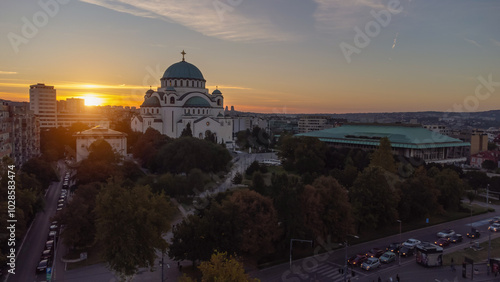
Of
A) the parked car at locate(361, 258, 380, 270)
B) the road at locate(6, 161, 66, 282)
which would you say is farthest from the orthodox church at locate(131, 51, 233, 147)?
the parked car at locate(361, 258, 380, 270)

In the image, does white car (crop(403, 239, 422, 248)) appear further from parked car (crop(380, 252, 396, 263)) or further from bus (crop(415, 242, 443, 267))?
parked car (crop(380, 252, 396, 263))

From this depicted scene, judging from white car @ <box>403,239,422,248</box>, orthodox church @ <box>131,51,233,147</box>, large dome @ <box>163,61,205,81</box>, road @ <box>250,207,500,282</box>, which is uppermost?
large dome @ <box>163,61,205,81</box>

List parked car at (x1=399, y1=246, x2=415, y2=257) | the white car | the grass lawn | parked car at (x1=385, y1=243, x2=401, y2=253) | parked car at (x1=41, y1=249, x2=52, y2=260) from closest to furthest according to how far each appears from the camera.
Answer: parked car at (x1=41, y1=249, x2=52, y2=260), the grass lawn, parked car at (x1=399, y1=246, x2=415, y2=257), parked car at (x1=385, y1=243, x2=401, y2=253), the white car

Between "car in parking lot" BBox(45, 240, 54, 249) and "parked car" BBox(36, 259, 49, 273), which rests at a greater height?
"car in parking lot" BBox(45, 240, 54, 249)

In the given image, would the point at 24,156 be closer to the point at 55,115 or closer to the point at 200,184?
the point at 200,184

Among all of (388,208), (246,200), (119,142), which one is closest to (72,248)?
(246,200)

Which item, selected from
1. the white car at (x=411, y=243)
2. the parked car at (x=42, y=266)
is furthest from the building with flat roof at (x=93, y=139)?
the white car at (x=411, y=243)
